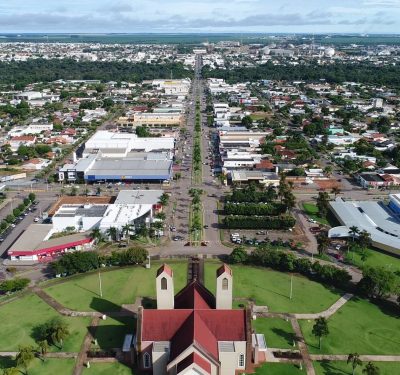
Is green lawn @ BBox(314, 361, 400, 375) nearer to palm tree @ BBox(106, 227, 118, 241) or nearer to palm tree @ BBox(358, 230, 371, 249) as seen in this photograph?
palm tree @ BBox(358, 230, 371, 249)

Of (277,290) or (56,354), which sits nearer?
(56,354)

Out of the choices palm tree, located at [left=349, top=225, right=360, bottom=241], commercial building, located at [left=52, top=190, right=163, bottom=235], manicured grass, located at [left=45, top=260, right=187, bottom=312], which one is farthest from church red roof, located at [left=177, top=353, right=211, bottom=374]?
palm tree, located at [left=349, top=225, right=360, bottom=241]

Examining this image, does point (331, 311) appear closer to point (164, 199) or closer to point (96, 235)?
point (96, 235)

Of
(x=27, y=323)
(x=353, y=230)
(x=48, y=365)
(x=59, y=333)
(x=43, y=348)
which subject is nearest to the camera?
(x=48, y=365)

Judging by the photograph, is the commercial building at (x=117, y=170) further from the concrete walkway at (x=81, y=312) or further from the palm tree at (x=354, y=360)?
the palm tree at (x=354, y=360)

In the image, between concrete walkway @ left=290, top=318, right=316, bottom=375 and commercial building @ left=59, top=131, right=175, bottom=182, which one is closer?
concrete walkway @ left=290, top=318, right=316, bottom=375

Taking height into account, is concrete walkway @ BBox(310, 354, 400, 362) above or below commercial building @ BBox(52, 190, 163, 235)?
below

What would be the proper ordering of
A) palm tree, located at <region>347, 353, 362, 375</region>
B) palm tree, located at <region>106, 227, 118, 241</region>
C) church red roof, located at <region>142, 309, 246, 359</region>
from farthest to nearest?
palm tree, located at <region>106, 227, 118, 241</region> < church red roof, located at <region>142, 309, 246, 359</region> < palm tree, located at <region>347, 353, 362, 375</region>

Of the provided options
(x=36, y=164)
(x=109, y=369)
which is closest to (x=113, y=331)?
(x=109, y=369)
